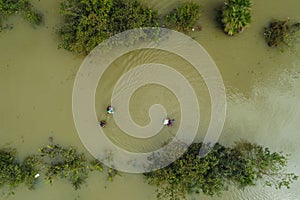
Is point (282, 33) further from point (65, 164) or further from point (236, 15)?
point (65, 164)

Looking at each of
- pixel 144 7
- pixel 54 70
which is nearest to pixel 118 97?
pixel 54 70

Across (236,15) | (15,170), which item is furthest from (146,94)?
(15,170)

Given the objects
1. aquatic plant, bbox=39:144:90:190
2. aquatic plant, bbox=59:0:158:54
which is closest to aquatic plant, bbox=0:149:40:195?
aquatic plant, bbox=39:144:90:190

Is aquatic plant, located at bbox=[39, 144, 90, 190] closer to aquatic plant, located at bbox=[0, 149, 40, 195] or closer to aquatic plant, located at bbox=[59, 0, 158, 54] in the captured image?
aquatic plant, located at bbox=[0, 149, 40, 195]

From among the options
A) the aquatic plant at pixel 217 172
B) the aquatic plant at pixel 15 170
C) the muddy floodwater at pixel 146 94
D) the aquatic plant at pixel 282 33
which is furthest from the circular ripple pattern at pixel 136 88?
the aquatic plant at pixel 282 33

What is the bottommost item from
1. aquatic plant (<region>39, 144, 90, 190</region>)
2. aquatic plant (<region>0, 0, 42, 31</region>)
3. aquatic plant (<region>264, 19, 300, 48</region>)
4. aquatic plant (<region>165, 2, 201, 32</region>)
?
aquatic plant (<region>39, 144, 90, 190</region>)

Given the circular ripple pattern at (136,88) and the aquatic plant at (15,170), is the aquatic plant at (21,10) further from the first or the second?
the aquatic plant at (15,170)

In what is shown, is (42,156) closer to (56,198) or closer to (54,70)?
(56,198)
